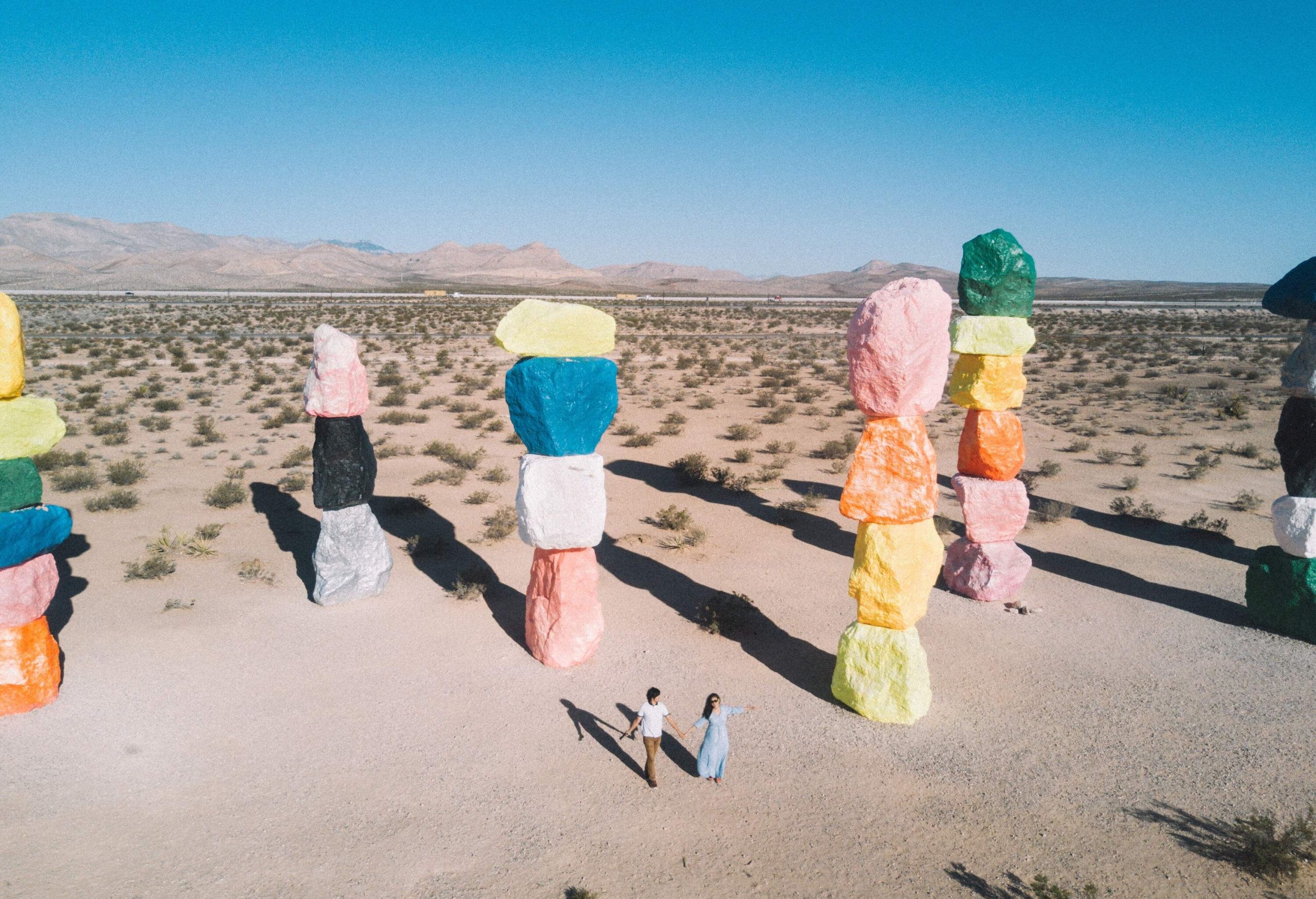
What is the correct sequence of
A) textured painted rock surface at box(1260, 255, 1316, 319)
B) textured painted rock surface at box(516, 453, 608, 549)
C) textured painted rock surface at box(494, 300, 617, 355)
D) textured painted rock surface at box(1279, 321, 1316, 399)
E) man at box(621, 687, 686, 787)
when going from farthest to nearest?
textured painted rock surface at box(1279, 321, 1316, 399) → textured painted rock surface at box(1260, 255, 1316, 319) → textured painted rock surface at box(516, 453, 608, 549) → textured painted rock surface at box(494, 300, 617, 355) → man at box(621, 687, 686, 787)

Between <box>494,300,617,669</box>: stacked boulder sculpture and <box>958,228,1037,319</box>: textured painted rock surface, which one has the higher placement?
<box>958,228,1037,319</box>: textured painted rock surface

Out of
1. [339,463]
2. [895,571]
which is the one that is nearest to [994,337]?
[895,571]

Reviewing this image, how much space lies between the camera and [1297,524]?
862cm

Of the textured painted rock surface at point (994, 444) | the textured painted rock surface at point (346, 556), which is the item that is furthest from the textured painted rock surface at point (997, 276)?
the textured painted rock surface at point (346, 556)

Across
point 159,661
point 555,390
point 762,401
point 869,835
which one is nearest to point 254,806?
point 159,661

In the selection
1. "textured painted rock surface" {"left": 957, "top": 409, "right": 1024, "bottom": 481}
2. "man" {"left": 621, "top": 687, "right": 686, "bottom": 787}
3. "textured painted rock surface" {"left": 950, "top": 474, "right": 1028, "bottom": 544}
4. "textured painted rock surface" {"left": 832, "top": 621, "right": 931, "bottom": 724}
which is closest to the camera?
"man" {"left": 621, "top": 687, "right": 686, "bottom": 787}

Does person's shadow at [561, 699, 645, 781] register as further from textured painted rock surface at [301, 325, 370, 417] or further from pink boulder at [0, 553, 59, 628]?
pink boulder at [0, 553, 59, 628]

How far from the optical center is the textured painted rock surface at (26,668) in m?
7.15

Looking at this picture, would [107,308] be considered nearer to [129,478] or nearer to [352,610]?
[129,478]

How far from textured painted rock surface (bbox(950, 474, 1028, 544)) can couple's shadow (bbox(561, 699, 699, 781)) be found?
17.2 feet

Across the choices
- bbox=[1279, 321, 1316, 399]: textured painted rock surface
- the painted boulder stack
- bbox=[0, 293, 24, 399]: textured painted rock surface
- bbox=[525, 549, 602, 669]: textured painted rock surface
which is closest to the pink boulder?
bbox=[0, 293, 24, 399]: textured painted rock surface

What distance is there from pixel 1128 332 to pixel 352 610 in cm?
5500

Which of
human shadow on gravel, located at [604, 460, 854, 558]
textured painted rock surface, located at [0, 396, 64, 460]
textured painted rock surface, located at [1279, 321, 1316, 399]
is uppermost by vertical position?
textured painted rock surface, located at [1279, 321, 1316, 399]

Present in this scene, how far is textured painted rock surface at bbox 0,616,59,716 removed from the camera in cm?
715
